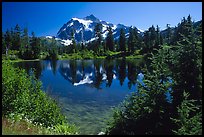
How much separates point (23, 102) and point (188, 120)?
34.5 feet

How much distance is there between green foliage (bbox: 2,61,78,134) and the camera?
1886cm

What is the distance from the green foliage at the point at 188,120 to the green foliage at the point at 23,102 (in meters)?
8.85

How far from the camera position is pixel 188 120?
13.7 meters

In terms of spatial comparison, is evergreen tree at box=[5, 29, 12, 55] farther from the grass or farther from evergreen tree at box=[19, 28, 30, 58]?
the grass

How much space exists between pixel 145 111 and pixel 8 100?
8.81 meters

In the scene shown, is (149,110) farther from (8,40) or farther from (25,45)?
(25,45)

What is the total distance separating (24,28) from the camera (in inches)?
6969

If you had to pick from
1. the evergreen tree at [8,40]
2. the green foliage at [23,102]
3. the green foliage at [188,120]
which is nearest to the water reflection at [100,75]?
the green foliage at [23,102]

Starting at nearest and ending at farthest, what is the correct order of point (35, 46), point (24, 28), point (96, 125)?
point (96, 125), point (35, 46), point (24, 28)

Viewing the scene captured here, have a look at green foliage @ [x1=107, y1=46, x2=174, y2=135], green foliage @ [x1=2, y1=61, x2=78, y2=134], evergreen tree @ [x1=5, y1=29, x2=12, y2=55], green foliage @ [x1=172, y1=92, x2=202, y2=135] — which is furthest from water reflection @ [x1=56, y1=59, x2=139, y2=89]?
evergreen tree @ [x1=5, y1=29, x2=12, y2=55]

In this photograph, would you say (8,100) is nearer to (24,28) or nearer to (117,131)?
(117,131)

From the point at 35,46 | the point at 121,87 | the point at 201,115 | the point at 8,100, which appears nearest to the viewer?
the point at 201,115

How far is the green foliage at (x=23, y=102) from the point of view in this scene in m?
18.9

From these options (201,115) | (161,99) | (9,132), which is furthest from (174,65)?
(9,132)
